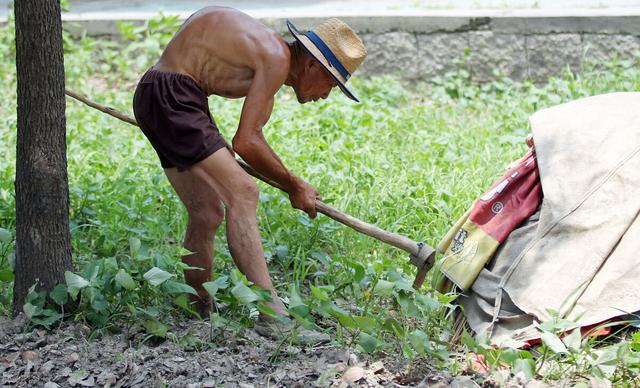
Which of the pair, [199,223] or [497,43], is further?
[497,43]

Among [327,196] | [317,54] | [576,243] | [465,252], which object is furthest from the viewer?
[327,196]

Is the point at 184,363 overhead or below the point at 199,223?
below

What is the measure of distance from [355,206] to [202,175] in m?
1.57

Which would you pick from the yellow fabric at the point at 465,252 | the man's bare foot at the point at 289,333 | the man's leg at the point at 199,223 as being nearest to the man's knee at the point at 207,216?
the man's leg at the point at 199,223

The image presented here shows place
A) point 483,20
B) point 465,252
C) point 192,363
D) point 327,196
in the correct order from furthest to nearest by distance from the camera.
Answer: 1. point 483,20
2. point 327,196
3. point 465,252
4. point 192,363

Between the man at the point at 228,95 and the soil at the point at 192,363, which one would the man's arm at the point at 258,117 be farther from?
the soil at the point at 192,363

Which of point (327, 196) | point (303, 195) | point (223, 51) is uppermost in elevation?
point (223, 51)

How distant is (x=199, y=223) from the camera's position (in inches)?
159

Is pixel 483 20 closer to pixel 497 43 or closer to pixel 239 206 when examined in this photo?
pixel 497 43

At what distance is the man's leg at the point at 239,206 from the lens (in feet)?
12.5

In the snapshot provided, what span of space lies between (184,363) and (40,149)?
1027 mm

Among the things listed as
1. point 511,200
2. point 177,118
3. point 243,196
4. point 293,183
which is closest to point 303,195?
point 293,183

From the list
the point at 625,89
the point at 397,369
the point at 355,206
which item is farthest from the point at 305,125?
the point at 397,369

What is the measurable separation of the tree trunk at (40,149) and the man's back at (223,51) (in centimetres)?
50
